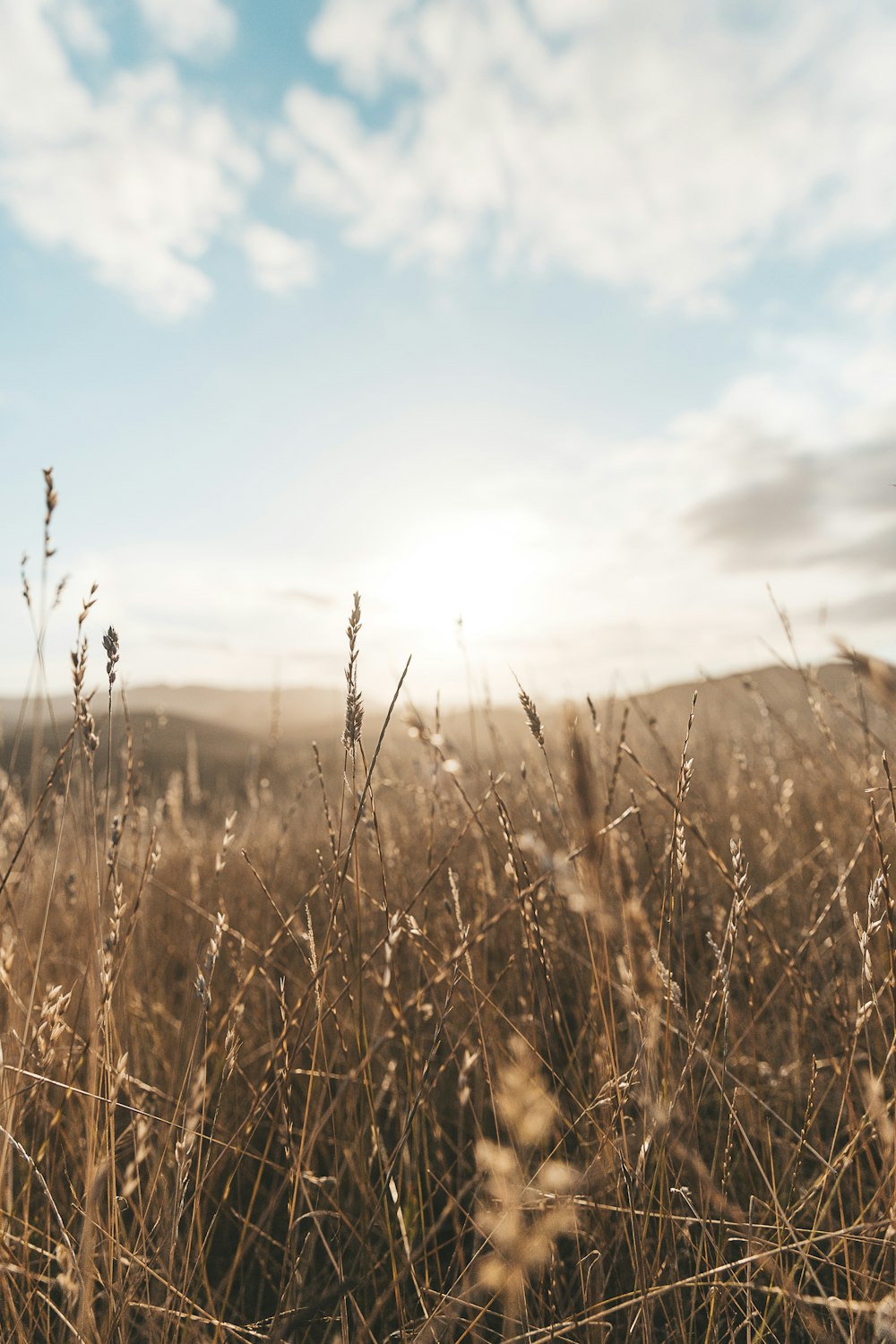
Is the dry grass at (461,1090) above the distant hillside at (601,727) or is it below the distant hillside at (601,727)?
below

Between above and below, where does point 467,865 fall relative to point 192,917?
above

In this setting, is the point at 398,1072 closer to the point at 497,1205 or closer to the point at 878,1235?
the point at 497,1205

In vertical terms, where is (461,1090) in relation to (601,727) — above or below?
below

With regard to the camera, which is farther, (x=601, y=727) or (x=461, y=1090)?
(x=601, y=727)

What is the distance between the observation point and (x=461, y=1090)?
1276mm

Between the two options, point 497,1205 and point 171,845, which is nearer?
point 497,1205

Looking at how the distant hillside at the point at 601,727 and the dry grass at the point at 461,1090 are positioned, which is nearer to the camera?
the dry grass at the point at 461,1090

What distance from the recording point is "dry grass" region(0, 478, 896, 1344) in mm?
963

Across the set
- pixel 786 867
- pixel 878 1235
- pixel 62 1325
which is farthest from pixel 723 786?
pixel 62 1325

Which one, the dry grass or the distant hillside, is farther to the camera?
the distant hillside

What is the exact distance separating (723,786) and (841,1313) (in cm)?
331

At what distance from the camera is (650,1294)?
0.92m

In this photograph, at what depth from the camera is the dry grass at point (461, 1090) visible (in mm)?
963

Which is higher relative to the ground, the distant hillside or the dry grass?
the distant hillside
